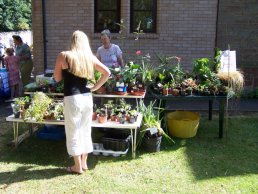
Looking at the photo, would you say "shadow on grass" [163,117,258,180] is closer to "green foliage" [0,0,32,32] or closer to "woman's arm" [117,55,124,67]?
"woman's arm" [117,55,124,67]

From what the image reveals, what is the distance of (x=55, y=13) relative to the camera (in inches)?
346

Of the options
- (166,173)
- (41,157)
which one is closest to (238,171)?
(166,173)

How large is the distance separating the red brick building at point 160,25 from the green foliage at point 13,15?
56.0ft

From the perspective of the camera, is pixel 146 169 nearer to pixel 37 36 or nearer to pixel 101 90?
pixel 101 90

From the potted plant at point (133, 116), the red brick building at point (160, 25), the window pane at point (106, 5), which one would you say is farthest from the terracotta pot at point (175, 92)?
the window pane at point (106, 5)

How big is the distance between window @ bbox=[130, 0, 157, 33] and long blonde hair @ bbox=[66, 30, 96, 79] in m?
4.63

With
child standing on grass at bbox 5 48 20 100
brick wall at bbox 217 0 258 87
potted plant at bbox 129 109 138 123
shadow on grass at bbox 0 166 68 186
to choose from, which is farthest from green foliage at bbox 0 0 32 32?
shadow on grass at bbox 0 166 68 186

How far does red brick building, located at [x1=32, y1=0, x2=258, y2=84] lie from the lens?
867cm

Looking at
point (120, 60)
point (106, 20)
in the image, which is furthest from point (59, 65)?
point (106, 20)

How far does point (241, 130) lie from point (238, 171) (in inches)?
70.5

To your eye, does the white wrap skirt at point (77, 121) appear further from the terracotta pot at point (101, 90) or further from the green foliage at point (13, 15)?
the green foliage at point (13, 15)

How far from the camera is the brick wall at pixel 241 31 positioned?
8711 millimetres

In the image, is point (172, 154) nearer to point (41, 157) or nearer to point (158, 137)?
point (158, 137)

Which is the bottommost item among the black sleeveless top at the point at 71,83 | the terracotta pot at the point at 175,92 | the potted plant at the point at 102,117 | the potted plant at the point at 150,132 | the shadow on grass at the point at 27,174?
the shadow on grass at the point at 27,174
